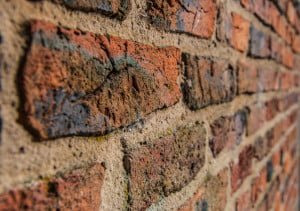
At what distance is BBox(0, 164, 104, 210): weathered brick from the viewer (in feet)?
1.00

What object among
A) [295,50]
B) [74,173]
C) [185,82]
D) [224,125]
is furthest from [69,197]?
[295,50]

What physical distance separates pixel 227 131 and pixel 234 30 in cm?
20

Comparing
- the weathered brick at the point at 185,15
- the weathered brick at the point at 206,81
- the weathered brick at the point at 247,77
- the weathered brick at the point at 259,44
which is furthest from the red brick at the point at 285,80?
the weathered brick at the point at 185,15

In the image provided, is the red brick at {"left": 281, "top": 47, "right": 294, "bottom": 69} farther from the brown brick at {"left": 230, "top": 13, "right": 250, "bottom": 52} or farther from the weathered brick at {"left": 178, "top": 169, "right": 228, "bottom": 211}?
the weathered brick at {"left": 178, "top": 169, "right": 228, "bottom": 211}

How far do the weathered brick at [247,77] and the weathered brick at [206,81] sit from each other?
65 millimetres

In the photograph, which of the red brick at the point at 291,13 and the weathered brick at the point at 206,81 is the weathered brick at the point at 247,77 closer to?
the weathered brick at the point at 206,81

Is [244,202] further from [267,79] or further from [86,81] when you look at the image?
[86,81]

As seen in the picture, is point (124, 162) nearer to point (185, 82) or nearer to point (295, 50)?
point (185, 82)

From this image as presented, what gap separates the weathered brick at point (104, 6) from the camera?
35 centimetres

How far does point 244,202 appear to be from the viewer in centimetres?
91

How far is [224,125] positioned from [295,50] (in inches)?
44.8

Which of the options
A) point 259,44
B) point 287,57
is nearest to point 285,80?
point 287,57

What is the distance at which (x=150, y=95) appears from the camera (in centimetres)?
48

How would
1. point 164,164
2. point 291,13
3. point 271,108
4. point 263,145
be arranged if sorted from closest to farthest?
point 164,164
point 263,145
point 271,108
point 291,13
